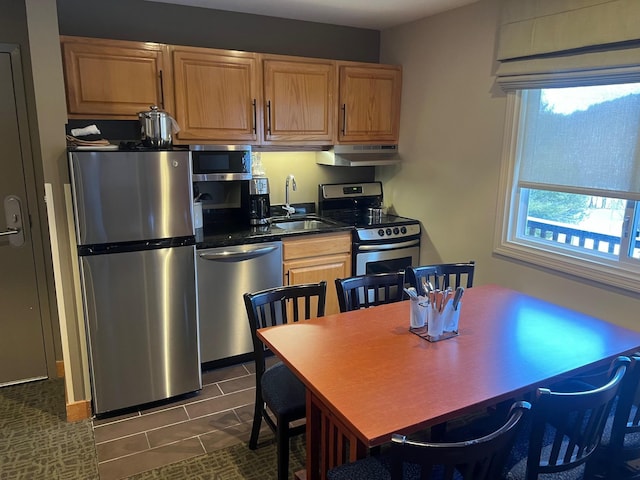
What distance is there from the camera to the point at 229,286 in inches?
123

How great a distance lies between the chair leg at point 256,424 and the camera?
7.70ft

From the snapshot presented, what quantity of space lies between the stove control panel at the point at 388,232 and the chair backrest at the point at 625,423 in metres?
2.14

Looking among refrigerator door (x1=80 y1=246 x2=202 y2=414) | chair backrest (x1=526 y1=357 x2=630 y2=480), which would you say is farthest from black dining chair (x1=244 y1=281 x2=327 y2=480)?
chair backrest (x1=526 y1=357 x2=630 y2=480)

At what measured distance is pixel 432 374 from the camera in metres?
1.66

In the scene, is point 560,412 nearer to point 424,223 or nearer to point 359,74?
point 424,223

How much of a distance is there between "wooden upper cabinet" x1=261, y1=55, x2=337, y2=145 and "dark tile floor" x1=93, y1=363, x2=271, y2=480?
1771 mm

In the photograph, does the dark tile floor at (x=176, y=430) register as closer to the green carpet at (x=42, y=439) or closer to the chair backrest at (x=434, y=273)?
the green carpet at (x=42, y=439)

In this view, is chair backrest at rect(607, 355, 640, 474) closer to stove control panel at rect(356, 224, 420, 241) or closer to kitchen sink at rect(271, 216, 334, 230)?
stove control panel at rect(356, 224, 420, 241)

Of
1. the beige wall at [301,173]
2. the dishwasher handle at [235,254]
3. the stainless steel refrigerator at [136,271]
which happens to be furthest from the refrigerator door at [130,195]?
the beige wall at [301,173]

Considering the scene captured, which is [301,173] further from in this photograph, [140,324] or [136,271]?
[140,324]

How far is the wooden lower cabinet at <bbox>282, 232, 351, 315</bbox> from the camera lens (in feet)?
11.0

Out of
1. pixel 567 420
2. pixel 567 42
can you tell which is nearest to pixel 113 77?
pixel 567 42

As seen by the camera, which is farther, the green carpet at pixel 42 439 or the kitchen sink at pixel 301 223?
the kitchen sink at pixel 301 223

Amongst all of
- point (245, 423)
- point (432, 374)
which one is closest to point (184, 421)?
point (245, 423)
